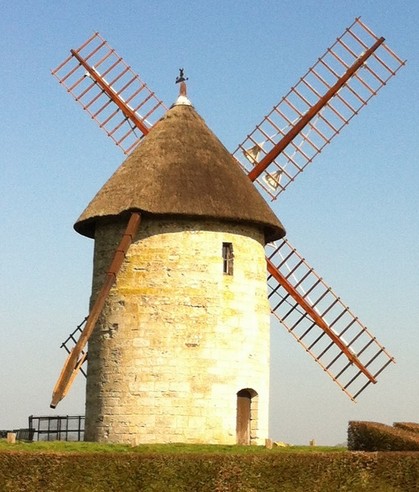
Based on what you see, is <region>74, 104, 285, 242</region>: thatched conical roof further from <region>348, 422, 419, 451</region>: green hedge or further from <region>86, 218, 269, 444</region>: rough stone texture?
<region>348, 422, 419, 451</region>: green hedge

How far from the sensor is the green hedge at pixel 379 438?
770 inches

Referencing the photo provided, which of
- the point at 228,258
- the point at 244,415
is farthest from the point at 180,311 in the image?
the point at 244,415

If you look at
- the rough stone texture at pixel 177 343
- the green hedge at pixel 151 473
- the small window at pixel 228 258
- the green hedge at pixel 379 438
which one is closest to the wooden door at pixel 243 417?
the rough stone texture at pixel 177 343

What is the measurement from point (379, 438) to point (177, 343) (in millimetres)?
4931

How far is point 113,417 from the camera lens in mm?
22844

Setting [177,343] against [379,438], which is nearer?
[379,438]

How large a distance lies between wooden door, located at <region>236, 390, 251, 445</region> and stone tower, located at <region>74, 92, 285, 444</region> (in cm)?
2

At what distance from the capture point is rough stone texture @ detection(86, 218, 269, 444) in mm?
22500

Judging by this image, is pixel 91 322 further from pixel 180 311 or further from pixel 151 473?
pixel 151 473

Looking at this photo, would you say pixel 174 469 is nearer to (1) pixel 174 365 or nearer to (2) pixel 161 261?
(1) pixel 174 365

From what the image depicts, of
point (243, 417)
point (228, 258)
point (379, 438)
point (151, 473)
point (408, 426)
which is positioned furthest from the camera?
point (228, 258)

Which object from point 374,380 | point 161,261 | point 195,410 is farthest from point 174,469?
point 374,380

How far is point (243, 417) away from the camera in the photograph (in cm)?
2364

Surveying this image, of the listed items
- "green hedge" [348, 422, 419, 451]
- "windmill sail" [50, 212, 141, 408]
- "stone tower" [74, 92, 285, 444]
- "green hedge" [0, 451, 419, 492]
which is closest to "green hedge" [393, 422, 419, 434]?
"green hedge" [348, 422, 419, 451]
